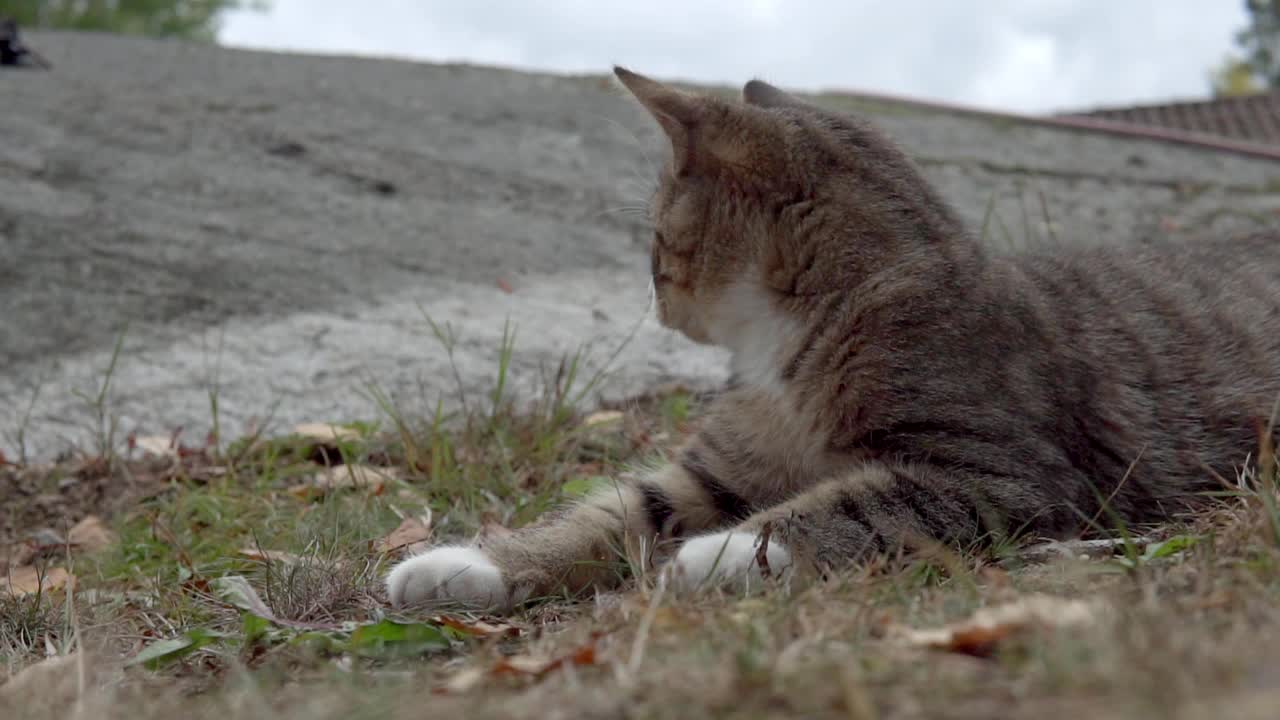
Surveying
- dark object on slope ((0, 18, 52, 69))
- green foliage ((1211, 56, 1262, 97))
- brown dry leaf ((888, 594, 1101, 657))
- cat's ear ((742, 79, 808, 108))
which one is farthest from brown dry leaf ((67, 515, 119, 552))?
green foliage ((1211, 56, 1262, 97))

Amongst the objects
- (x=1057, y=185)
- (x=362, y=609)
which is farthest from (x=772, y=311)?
(x=1057, y=185)

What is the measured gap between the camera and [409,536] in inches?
116

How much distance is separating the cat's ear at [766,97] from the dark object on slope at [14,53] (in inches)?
248

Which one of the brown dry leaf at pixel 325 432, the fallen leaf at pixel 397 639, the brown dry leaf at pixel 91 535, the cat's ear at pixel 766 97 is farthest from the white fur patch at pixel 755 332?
the brown dry leaf at pixel 91 535

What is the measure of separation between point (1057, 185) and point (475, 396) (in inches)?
155

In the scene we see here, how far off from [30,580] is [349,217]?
293 centimetres

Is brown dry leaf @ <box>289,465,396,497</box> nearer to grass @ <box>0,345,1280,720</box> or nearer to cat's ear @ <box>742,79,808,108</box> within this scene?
grass @ <box>0,345,1280,720</box>

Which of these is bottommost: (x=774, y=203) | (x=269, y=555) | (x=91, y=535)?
(x=91, y=535)

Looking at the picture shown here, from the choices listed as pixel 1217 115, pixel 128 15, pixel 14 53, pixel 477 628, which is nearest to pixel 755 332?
pixel 477 628

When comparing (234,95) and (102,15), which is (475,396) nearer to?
(234,95)

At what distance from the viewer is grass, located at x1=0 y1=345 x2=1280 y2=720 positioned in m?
1.23

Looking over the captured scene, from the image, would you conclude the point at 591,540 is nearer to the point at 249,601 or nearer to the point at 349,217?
the point at 249,601

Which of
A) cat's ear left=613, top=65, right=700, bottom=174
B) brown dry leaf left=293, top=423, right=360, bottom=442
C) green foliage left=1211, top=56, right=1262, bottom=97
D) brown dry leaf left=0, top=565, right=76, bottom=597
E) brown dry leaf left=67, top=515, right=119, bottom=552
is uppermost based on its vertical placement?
green foliage left=1211, top=56, right=1262, bottom=97

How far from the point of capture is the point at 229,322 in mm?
4484
